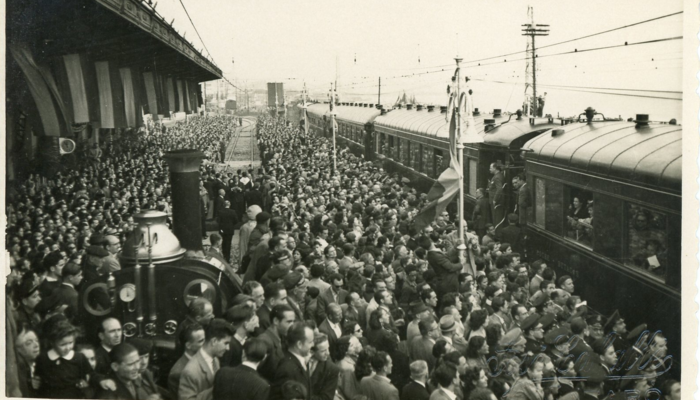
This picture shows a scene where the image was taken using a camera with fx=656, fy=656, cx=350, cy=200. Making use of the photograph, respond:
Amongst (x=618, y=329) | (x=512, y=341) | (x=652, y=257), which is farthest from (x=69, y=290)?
(x=652, y=257)

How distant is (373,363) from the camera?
4738mm

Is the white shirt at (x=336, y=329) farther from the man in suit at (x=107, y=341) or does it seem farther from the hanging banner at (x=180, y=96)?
the hanging banner at (x=180, y=96)

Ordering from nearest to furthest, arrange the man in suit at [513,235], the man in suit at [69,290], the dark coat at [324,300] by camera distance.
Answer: the dark coat at [324,300]
the man in suit at [69,290]
the man in suit at [513,235]

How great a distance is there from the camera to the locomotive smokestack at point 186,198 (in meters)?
6.38

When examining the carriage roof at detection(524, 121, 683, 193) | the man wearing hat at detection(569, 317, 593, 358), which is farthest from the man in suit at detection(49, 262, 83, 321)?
the carriage roof at detection(524, 121, 683, 193)

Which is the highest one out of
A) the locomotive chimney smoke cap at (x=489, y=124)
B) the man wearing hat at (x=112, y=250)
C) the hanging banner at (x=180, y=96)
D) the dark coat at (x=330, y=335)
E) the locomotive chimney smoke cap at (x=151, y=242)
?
the hanging banner at (x=180, y=96)

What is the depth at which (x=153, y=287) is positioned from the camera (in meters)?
5.70

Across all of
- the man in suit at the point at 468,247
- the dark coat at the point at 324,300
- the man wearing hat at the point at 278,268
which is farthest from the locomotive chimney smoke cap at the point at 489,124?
the dark coat at the point at 324,300

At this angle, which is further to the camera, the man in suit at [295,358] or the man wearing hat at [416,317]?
the man wearing hat at [416,317]

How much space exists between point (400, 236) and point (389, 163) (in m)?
3.60

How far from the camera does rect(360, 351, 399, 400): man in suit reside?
4.72 meters

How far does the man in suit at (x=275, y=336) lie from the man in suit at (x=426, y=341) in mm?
1024

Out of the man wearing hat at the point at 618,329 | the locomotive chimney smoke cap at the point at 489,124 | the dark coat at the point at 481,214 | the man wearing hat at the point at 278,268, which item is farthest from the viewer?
the locomotive chimney smoke cap at the point at 489,124

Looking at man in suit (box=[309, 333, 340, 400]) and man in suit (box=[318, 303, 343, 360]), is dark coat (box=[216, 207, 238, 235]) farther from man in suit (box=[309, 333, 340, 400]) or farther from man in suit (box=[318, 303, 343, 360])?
man in suit (box=[309, 333, 340, 400])
